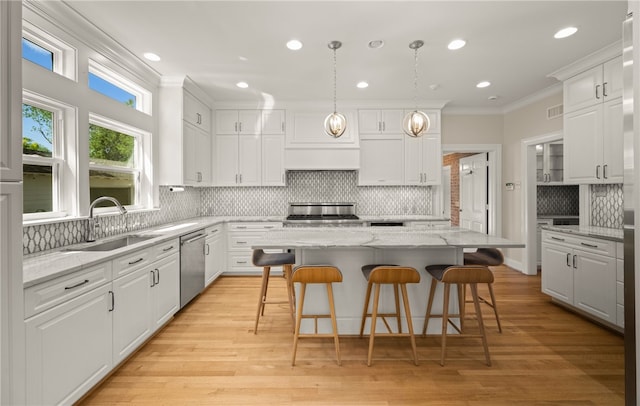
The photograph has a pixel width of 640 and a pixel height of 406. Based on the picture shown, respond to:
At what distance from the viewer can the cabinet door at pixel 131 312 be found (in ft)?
7.25

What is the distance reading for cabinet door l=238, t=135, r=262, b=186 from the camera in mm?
5102

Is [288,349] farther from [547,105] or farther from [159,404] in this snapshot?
[547,105]

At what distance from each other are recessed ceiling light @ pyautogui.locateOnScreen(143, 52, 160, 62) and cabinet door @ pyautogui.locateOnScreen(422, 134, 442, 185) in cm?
400

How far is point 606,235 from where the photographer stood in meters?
2.93

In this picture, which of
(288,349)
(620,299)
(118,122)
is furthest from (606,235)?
(118,122)

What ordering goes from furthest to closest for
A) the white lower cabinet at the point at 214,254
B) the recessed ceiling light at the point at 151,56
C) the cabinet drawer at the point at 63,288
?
the white lower cabinet at the point at 214,254 < the recessed ceiling light at the point at 151,56 < the cabinet drawer at the point at 63,288

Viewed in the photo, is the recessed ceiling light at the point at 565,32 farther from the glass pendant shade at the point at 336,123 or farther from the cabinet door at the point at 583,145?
the glass pendant shade at the point at 336,123

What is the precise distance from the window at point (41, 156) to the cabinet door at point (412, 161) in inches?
175

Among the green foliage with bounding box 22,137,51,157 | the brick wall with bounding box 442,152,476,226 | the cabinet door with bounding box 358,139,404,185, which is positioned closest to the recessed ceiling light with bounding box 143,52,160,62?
the green foliage with bounding box 22,137,51,157

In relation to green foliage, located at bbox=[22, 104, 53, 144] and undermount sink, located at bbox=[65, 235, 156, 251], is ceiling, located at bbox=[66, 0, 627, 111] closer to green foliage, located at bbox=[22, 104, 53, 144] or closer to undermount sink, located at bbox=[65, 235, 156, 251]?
green foliage, located at bbox=[22, 104, 53, 144]

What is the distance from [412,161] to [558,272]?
8.23ft

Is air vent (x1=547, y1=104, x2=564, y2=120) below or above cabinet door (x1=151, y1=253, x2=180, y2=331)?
above

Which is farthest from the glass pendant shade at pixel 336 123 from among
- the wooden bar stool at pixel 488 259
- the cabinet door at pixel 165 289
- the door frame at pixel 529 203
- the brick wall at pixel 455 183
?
the brick wall at pixel 455 183

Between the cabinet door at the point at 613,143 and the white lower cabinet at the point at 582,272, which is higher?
the cabinet door at the point at 613,143
